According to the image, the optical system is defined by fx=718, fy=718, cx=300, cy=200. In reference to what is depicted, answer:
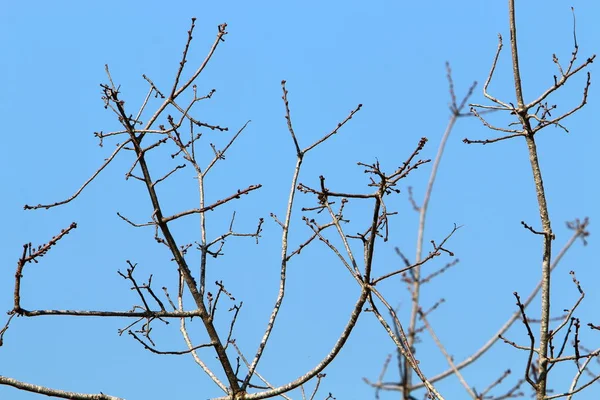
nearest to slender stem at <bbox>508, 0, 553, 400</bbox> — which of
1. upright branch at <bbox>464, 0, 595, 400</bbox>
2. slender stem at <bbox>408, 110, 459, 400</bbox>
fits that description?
upright branch at <bbox>464, 0, 595, 400</bbox>

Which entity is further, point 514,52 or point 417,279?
point 417,279

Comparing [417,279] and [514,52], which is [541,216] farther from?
[417,279]

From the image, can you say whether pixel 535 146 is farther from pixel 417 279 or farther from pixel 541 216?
pixel 417 279

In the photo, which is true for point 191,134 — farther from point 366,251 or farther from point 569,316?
point 569,316

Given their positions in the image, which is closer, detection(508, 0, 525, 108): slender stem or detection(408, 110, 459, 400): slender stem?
detection(508, 0, 525, 108): slender stem

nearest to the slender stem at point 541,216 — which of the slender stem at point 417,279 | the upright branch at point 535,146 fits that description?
the upright branch at point 535,146

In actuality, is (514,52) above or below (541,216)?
above

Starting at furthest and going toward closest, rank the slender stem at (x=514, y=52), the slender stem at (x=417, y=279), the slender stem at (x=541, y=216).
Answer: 1. the slender stem at (x=417, y=279)
2. the slender stem at (x=514, y=52)
3. the slender stem at (x=541, y=216)

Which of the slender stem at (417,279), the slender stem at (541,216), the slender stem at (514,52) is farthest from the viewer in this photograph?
the slender stem at (417,279)

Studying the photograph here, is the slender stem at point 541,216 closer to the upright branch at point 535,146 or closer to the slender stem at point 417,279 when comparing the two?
the upright branch at point 535,146

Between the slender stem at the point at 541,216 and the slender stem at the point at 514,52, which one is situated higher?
the slender stem at the point at 514,52

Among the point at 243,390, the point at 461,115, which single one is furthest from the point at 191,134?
the point at 461,115

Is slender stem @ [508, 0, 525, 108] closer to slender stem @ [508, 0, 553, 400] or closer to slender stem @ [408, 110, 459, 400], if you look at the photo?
slender stem @ [508, 0, 553, 400]

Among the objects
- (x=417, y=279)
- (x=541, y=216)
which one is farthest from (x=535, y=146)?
(x=417, y=279)
